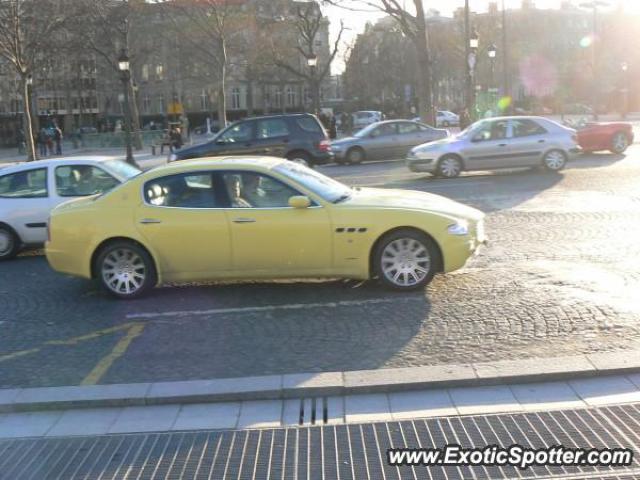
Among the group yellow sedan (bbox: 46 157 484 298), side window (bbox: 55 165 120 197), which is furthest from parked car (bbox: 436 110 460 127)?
yellow sedan (bbox: 46 157 484 298)

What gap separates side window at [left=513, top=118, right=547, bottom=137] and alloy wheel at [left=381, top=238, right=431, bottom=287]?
36.2 ft

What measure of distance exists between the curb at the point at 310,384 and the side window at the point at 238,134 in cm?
1446

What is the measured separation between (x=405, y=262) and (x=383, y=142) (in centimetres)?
1671

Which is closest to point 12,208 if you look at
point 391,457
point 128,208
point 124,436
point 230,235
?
point 128,208

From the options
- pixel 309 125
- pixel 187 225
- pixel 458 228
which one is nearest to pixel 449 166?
pixel 309 125

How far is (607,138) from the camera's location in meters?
21.0

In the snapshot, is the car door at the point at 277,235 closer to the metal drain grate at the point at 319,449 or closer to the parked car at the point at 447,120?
the metal drain grate at the point at 319,449

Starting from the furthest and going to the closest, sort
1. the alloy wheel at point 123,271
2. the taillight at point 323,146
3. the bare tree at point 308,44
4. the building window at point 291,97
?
1. the building window at point 291,97
2. the bare tree at point 308,44
3. the taillight at point 323,146
4. the alloy wheel at point 123,271

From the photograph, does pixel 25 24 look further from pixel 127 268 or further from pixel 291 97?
pixel 291 97

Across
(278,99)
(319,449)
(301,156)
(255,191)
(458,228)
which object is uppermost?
(278,99)

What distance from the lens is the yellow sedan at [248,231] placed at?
677cm

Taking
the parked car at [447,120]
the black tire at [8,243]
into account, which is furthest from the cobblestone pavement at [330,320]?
the parked car at [447,120]

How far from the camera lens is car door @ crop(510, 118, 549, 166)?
656 inches

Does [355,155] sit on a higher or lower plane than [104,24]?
lower
